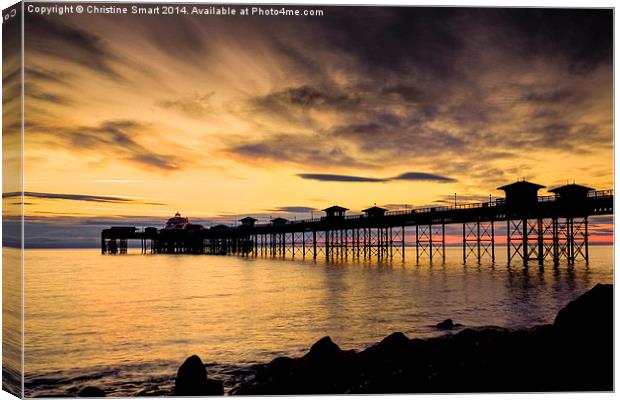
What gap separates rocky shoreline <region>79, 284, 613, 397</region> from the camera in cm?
989

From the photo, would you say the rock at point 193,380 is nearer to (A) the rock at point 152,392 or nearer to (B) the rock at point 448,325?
(A) the rock at point 152,392

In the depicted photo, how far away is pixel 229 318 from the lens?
21547 mm

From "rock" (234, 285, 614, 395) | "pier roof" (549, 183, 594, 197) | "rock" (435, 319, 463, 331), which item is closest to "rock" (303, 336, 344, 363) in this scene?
"rock" (234, 285, 614, 395)

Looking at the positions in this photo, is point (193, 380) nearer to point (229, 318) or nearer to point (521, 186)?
point (229, 318)

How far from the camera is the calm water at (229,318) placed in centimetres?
1376

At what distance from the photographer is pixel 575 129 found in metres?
12.2

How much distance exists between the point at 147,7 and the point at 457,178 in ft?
34.6

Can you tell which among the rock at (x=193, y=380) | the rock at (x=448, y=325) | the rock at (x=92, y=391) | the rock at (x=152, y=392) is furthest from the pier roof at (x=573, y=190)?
the rock at (x=92, y=391)

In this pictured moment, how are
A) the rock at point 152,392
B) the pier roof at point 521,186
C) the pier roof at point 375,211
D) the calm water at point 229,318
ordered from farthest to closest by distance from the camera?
the pier roof at point 375,211
the pier roof at point 521,186
the calm water at point 229,318
the rock at point 152,392

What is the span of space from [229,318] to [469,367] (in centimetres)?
1303

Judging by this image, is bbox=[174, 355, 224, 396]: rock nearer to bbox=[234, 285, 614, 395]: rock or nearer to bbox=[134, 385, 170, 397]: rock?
bbox=[134, 385, 170, 397]: rock

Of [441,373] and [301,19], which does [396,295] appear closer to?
[441,373]

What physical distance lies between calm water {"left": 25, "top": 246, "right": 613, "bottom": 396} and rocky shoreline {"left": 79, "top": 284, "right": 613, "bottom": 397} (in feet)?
7.16

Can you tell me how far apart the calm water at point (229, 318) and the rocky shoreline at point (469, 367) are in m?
2.18
